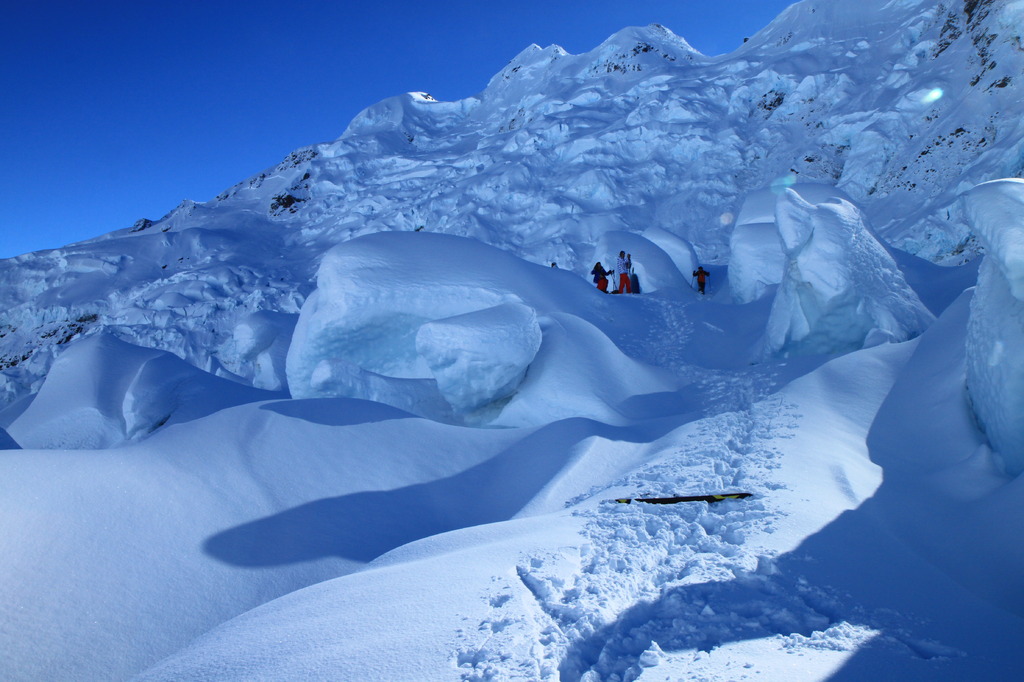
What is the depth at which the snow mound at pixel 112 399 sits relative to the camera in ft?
27.0

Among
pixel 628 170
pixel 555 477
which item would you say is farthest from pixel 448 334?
pixel 628 170

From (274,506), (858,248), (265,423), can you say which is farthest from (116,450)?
(858,248)

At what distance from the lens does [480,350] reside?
6.54 metres

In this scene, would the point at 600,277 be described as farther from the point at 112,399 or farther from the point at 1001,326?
the point at 1001,326

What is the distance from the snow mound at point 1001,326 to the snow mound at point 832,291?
2.68 m

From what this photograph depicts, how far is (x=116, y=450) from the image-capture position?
459cm

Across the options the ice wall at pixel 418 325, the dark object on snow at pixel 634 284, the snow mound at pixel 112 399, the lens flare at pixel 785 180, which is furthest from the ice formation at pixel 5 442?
the lens flare at pixel 785 180

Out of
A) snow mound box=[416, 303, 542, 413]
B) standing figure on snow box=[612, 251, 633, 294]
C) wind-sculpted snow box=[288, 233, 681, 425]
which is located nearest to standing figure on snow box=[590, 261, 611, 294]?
standing figure on snow box=[612, 251, 633, 294]

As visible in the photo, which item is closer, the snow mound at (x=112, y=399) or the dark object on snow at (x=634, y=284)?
the snow mound at (x=112, y=399)

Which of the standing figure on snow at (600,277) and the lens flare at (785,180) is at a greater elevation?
the lens flare at (785,180)

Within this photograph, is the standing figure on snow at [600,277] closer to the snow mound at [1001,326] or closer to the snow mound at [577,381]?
the snow mound at [577,381]

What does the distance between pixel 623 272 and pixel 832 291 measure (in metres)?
6.53

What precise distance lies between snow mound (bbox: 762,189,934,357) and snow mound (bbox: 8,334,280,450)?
7388 millimetres

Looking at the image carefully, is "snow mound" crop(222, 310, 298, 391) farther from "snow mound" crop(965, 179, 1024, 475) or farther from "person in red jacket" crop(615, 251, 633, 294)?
"snow mound" crop(965, 179, 1024, 475)
